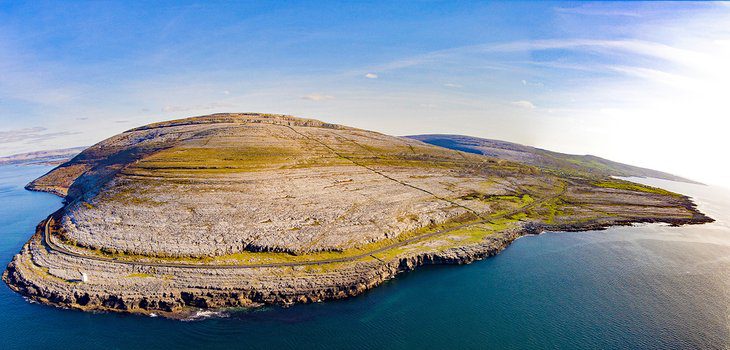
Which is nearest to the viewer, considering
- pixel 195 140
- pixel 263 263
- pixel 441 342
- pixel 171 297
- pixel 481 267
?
pixel 441 342

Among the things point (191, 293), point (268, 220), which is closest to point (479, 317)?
point (191, 293)

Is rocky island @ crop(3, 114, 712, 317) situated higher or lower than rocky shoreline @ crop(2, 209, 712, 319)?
higher

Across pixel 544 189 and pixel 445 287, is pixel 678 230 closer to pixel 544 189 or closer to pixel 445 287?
pixel 544 189

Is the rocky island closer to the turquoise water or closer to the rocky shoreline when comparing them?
the rocky shoreline

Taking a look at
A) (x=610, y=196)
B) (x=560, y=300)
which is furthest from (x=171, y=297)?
(x=610, y=196)

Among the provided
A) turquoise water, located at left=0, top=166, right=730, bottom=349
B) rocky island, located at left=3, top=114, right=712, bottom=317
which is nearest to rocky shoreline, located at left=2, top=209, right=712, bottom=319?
rocky island, located at left=3, top=114, right=712, bottom=317

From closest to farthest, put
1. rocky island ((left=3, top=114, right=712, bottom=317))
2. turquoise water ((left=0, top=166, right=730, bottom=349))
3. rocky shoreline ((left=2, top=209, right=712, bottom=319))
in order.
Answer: turquoise water ((left=0, top=166, right=730, bottom=349))
rocky shoreline ((left=2, top=209, right=712, bottom=319))
rocky island ((left=3, top=114, right=712, bottom=317))

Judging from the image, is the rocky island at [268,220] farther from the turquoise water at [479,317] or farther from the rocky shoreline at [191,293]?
the turquoise water at [479,317]
